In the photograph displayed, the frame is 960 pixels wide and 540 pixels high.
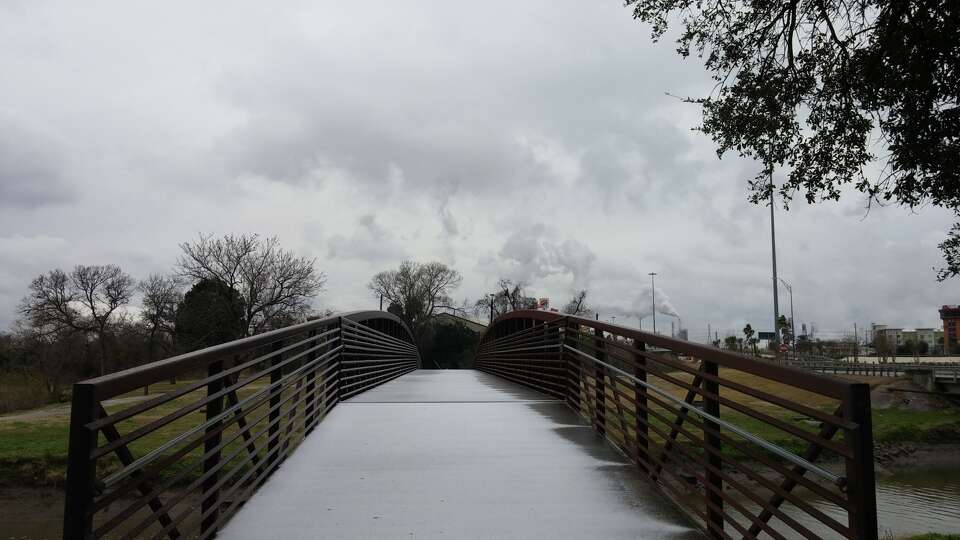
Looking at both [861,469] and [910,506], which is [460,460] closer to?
[861,469]

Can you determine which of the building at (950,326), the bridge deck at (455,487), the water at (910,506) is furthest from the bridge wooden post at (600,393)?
the building at (950,326)

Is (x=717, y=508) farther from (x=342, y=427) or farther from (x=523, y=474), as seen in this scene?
(x=342, y=427)

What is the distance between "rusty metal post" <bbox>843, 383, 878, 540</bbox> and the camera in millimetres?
2359

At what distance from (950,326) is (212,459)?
133059mm

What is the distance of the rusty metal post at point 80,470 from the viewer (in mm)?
2260

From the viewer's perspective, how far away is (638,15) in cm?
831

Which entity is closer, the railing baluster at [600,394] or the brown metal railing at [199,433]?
the brown metal railing at [199,433]

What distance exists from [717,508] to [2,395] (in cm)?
3497

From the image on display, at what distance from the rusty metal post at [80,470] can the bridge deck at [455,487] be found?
1.28m

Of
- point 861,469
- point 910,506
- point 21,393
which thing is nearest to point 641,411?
point 861,469

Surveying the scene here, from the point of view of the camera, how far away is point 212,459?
364 centimetres

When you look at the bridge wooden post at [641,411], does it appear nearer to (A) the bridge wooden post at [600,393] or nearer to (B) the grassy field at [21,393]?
(A) the bridge wooden post at [600,393]

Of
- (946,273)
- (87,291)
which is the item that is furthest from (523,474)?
(87,291)

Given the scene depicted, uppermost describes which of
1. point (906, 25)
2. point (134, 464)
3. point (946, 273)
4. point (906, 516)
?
point (906, 25)
